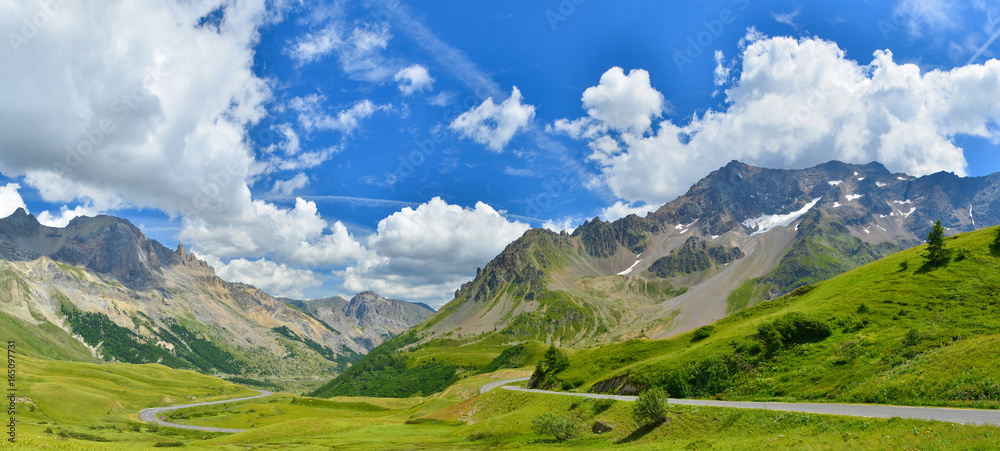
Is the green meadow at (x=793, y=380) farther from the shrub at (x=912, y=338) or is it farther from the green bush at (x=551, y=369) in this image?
the green bush at (x=551, y=369)

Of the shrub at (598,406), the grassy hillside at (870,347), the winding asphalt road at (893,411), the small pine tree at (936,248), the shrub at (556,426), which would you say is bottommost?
the shrub at (556,426)

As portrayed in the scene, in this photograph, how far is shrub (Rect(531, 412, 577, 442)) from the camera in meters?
60.4

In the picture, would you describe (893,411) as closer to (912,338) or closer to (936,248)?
(912,338)

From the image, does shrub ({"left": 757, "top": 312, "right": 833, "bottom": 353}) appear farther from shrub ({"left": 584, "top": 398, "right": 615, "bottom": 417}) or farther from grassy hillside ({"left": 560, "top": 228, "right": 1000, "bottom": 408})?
shrub ({"left": 584, "top": 398, "right": 615, "bottom": 417})

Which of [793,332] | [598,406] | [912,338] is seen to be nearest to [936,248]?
[793,332]

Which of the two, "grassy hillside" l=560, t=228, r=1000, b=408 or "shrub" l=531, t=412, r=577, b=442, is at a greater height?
"grassy hillside" l=560, t=228, r=1000, b=408

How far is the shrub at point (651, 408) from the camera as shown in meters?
50.1

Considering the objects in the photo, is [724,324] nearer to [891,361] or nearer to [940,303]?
[940,303]

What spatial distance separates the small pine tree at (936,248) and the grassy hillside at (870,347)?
4.31 ft

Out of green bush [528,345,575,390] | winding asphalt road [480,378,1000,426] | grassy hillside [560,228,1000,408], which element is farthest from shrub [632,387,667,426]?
green bush [528,345,575,390]

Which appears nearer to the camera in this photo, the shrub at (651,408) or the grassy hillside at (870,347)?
the grassy hillside at (870,347)

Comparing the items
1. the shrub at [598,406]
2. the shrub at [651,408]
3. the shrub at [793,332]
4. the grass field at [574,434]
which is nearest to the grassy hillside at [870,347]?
the shrub at [793,332]

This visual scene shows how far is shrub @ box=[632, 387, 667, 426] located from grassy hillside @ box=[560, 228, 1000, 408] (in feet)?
46.3

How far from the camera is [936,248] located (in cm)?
8350
